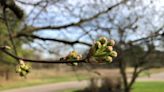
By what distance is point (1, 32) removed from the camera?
33.1 feet

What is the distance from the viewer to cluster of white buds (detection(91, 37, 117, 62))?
194cm

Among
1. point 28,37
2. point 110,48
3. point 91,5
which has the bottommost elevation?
point 110,48

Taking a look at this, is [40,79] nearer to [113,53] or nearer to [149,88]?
[149,88]

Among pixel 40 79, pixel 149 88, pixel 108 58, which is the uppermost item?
→ pixel 40 79

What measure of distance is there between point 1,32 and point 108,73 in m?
21.9

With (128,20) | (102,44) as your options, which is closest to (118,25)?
(128,20)

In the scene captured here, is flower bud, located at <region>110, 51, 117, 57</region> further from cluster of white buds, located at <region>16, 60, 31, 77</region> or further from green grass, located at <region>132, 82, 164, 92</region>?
green grass, located at <region>132, 82, 164, 92</region>

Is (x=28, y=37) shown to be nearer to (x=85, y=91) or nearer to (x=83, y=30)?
(x=83, y=30)

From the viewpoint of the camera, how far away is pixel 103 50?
77.2 inches

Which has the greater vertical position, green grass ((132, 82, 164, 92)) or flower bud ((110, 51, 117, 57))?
green grass ((132, 82, 164, 92))

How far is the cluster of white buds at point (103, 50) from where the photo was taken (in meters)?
1.94

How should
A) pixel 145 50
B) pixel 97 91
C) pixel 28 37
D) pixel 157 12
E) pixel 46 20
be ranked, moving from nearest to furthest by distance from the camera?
1. pixel 28 37
2. pixel 46 20
3. pixel 157 12
4. pixel 145 50
5. pixel 97 91

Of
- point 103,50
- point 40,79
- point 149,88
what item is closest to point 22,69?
point 103,50

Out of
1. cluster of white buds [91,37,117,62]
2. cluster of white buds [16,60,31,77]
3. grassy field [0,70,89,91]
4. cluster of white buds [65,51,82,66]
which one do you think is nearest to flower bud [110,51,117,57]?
cluster of white buds [91,37,117,62]
